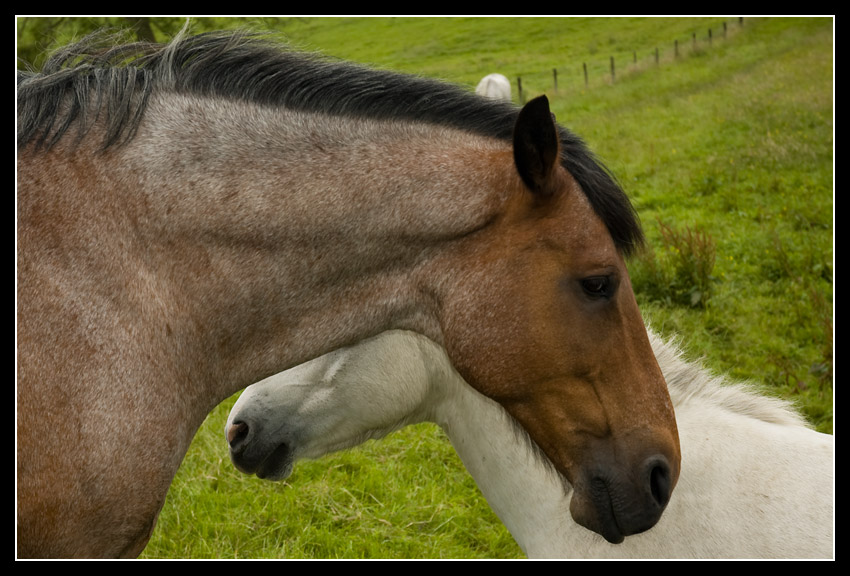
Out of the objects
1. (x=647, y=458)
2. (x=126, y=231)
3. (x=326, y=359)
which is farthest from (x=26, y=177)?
(x=647, y=458)

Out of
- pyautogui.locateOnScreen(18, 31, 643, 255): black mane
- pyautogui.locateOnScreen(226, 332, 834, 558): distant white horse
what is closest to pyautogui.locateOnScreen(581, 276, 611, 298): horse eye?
pyautogui.locateOnScreen(18, 31, 643, 255): black mane

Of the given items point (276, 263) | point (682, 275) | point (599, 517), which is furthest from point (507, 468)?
point (682, 275)

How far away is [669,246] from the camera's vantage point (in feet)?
25.1

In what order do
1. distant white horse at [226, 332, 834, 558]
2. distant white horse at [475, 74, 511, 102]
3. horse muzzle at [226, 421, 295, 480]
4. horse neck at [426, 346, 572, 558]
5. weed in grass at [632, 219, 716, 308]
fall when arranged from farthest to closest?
distant white horse at [475, 74, 511, 102] < weed in grass at [632, 219, 716, 308] < horse muzzle at [226, 421, 295, 480] < horse neck at [426, 346, 572, 558] < distant white horse at [226, 332, 834, 558]

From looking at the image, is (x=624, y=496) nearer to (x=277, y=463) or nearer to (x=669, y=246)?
(x=277, y=463)

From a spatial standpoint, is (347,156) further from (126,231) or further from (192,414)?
(192,414)

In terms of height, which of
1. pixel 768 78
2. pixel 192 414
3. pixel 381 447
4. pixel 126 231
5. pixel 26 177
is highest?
pixel 26 177

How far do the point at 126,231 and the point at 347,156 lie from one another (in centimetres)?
75

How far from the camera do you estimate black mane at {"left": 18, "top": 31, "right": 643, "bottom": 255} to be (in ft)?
7.55

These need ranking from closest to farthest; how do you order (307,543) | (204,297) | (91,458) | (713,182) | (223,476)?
1. (91,458)
2. (204,297)
3. (307,543)
4. (223,476)
5. (713,182)

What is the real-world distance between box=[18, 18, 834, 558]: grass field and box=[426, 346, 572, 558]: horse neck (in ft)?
3.21

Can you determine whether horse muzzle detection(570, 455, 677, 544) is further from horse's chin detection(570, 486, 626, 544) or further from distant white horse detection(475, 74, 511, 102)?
distant white horse detection(475, 74, 511, 102)

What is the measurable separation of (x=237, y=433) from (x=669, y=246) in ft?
18.7

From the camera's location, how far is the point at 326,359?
3.34 m
